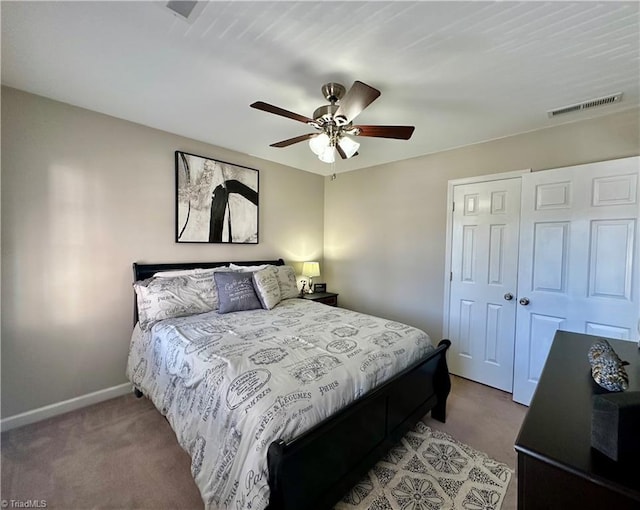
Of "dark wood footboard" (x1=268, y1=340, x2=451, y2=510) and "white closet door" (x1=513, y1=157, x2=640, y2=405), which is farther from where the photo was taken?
"white closet door" (x1=513, y1=157, x2=640, y2=405)

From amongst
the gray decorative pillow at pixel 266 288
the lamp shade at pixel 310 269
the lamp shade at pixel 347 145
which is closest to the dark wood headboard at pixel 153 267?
the gray decorative pillow at pixel 266 288

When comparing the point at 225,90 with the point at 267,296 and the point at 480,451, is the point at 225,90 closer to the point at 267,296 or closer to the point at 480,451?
the point at 267,296

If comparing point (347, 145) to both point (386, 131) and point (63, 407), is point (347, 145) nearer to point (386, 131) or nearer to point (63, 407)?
point (386, 131)

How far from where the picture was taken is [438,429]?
2193 millimetres

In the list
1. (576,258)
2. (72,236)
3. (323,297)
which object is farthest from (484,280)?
(72,236)

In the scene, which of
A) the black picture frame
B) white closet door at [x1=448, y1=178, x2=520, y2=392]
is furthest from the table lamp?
white closet door at [x1=448, y1=178, x2=520, y2=392]

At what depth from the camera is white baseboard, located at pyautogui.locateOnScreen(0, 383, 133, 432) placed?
212cm

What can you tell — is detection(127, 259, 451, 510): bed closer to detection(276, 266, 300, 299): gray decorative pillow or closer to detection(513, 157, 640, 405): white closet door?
detection(276, 266, 300, 299): gray decorative pillow

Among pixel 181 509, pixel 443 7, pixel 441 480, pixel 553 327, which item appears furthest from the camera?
pixel 553 327

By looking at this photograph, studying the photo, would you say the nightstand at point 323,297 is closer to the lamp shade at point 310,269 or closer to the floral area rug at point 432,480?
the lamp shade at point 310,269

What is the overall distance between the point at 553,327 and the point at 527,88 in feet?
6.69

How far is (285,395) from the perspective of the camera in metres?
1.32

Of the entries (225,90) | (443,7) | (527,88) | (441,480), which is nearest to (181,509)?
(441,480)

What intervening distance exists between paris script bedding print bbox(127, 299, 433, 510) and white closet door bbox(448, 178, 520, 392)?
3.80 feet
